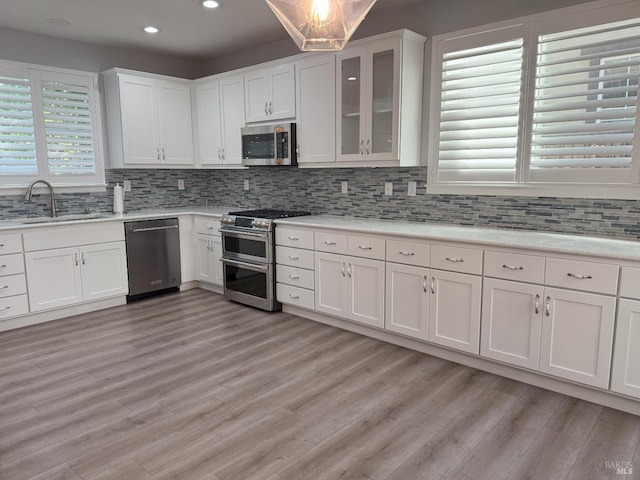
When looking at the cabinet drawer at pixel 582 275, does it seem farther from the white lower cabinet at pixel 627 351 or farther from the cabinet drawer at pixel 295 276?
the cabinet drawer at pixel 295 276

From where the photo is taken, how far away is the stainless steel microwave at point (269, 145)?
4.19m

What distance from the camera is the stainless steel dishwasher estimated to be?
4.53 metres

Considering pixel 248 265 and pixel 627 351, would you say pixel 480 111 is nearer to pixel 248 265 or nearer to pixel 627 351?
pixel 627 351

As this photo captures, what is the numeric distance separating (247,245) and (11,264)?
2.00 meters

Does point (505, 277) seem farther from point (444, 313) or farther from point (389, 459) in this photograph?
point (389, 459)

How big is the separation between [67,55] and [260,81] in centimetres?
201

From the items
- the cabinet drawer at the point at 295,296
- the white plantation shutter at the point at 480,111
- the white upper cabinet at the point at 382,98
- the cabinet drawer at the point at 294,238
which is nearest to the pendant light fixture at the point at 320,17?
the white upper cabinet at the point at 382,98

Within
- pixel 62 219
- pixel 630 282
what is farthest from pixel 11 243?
pixel 630 282

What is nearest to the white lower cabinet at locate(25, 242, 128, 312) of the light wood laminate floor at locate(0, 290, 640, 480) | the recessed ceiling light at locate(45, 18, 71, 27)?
the light wood laminate floor at locate(0, 290, 640, 480)

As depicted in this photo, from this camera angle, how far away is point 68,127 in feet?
14.9

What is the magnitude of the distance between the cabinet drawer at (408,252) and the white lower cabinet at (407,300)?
38 millimetres

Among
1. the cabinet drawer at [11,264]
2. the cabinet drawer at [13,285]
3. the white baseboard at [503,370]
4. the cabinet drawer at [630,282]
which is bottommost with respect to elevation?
the white baseboard at [503,370]

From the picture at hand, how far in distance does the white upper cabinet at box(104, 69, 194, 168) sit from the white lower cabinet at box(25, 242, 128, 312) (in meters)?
1.07

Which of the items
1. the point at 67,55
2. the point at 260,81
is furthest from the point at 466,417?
the point at 67,55
